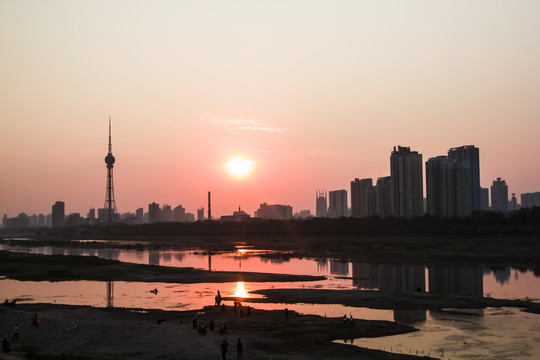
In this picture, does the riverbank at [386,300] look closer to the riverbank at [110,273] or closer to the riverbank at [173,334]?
the riverbank at [173,334]

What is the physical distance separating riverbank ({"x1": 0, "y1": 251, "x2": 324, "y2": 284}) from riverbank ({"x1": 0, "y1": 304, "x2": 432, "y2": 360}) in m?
25.2

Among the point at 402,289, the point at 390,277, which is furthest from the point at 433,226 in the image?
the point at 402,289

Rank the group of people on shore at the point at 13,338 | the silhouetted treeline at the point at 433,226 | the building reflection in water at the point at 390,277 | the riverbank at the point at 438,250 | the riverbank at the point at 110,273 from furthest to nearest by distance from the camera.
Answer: the silhouetted treeline at the point at 433,226 → the riverbank at the point at 438,250 → the riverbank at the point at 110,273 → the building reflection in water at the point at 390,277 → the group of people on shore at the point at 13,338

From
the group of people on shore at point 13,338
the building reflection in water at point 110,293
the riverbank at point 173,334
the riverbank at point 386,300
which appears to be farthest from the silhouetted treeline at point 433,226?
the group of people on shore at point 13,338

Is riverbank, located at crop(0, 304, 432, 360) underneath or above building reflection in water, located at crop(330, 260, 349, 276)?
above

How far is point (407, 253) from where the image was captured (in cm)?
10425

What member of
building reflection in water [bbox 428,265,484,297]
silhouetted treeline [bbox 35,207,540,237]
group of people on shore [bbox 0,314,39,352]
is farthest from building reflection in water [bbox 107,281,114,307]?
silhouetted treeline [bbox 35,207,540,237]

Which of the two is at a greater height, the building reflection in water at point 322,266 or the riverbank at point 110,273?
the riverbank at point 110,273

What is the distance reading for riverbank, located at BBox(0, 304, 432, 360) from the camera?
29.8m

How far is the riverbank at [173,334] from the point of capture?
2978 centimetres

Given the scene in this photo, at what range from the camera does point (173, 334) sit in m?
34.3

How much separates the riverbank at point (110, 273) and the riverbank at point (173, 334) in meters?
25.2

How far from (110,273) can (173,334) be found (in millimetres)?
43150

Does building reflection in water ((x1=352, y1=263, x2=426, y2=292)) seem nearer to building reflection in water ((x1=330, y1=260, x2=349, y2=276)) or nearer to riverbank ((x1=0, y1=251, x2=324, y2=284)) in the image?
building reflection in water ((x1=330, y1=260, x2=349, y2=276))
